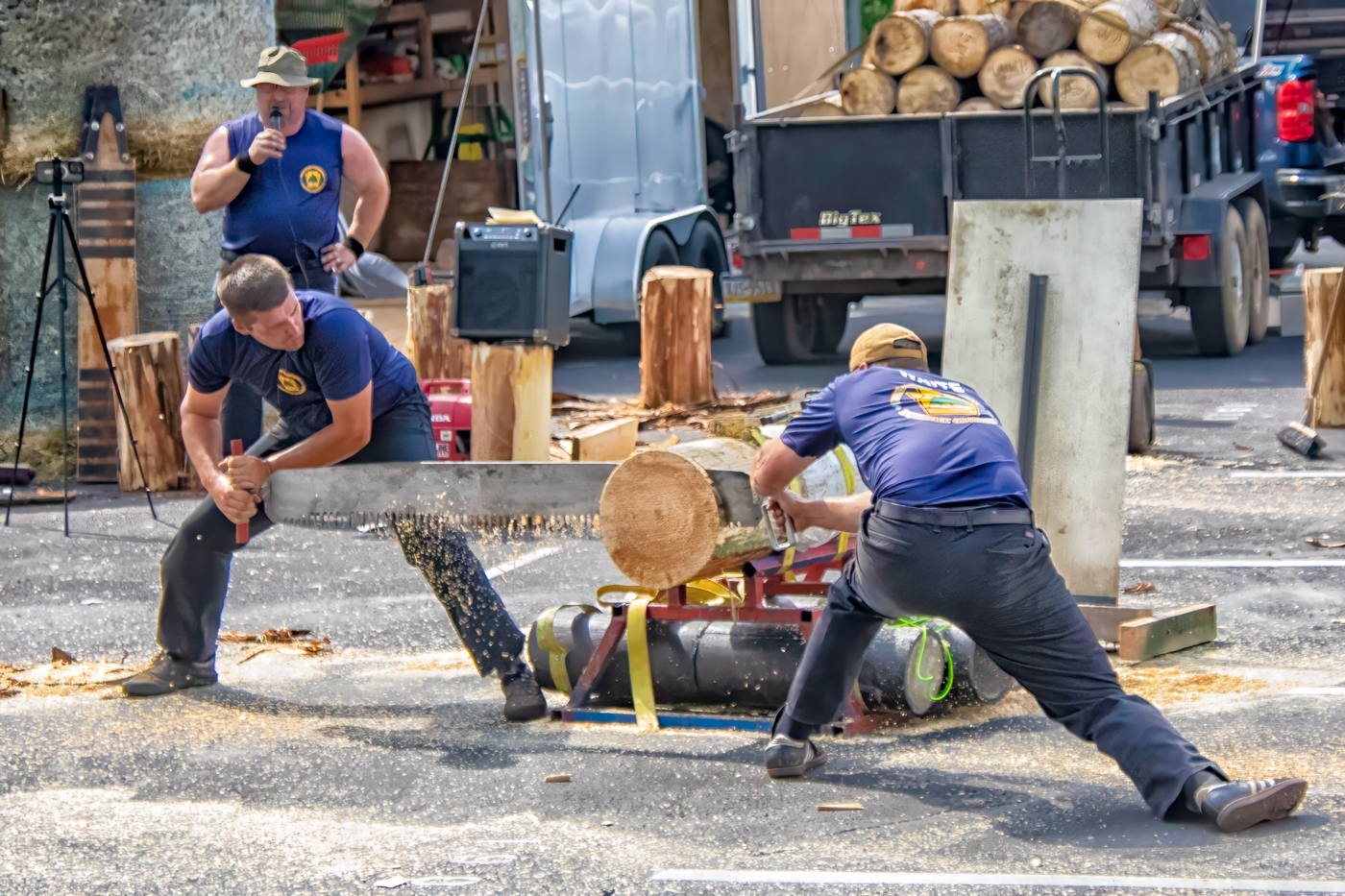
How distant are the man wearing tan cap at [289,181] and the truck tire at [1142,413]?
4775mm

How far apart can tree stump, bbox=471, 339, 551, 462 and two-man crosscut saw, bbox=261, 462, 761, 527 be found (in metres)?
3.16

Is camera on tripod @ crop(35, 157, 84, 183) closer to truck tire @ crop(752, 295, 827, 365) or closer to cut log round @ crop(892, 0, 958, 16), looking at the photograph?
truck tire @ crop(752, 295, 827, 365)

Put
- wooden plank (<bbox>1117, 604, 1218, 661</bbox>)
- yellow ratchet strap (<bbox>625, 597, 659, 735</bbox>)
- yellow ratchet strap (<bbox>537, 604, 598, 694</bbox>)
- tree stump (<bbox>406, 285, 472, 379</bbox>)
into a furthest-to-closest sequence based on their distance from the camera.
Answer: tree stump (<bbox>406, 285, 472, 379</bbox>), wooden plank (<bbox>1117, 604, 1218, 661</bbox>), yellow ratchet strap (<bbox>537, 604, 598, 694</bbox>), yellow ratchet strap (<bbox>625, 597, 659, 735</bbox>)

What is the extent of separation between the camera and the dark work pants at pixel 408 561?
584 centimetres

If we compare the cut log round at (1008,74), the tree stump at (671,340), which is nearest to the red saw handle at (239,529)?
the tree stump at (671,340)

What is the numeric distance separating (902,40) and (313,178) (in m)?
6.50

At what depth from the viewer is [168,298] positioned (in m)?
11.1

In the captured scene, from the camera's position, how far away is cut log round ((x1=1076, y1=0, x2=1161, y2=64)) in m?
12.6

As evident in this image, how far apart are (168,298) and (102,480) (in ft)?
4.30

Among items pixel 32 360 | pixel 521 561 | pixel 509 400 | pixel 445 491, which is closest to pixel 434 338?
pixel 509 400

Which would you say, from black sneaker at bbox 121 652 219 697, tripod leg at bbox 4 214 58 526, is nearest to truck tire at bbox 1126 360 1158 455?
black sneaker at bbox 121 652 219 697

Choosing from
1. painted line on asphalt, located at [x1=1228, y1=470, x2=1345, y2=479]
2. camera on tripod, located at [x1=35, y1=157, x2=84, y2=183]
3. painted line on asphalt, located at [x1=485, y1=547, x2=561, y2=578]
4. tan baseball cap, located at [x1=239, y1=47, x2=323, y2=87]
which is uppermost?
tan baseball cap, located at [x1=239, y1=47, x2=323, y2=87]

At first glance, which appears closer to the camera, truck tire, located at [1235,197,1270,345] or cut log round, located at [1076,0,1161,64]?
cut log round, located at [1076,0,1161,64]

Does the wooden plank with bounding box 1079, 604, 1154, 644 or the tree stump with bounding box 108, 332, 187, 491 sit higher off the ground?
the tree stump with bounding box 108, 332, 187, 491
